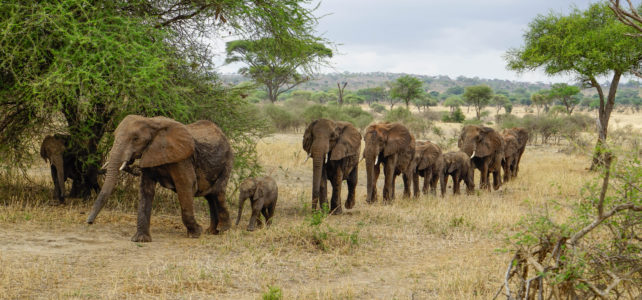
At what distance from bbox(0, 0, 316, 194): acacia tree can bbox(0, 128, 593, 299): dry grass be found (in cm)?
132

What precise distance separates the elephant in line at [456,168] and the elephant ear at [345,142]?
13.0 ft

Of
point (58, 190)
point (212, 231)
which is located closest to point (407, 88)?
point (58, 190)

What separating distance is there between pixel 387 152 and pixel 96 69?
6.52m

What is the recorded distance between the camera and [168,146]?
7.54 m

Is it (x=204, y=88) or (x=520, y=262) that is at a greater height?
(x=204, y=88)

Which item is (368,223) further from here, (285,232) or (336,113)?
(336,113)

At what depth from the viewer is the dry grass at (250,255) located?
5859 millimetres

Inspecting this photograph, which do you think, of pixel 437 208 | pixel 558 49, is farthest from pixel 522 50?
pixel 437 208

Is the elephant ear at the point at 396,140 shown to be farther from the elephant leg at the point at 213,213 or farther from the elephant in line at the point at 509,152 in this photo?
the elephant in line at the point at 509,152

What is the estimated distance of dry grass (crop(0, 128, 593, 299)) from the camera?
5859mm

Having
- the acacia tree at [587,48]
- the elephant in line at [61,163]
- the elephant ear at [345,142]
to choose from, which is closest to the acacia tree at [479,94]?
the acacia tree at [587,48]

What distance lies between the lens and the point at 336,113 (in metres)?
34.4

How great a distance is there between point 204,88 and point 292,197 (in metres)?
3.43

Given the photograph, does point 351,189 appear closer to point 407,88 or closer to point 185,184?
point 185,184
